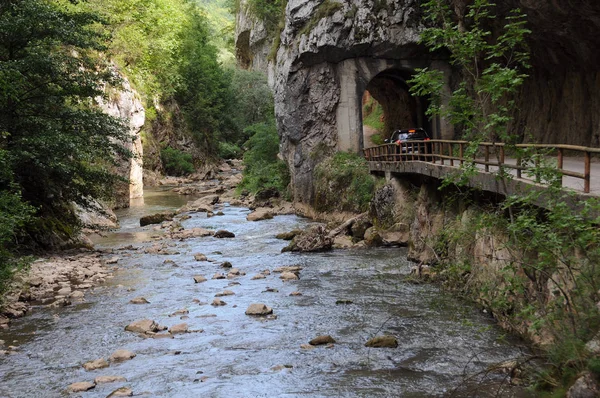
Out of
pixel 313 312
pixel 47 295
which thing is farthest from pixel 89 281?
pixel 313 312

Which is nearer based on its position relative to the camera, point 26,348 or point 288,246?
point 26,348

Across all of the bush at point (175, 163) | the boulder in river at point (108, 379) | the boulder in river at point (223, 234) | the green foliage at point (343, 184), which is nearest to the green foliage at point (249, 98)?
the bush at point (175, 163)

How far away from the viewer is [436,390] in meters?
8.95

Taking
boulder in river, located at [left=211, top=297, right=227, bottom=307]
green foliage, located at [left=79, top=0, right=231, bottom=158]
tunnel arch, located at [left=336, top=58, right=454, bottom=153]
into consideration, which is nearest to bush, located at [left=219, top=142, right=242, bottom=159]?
green foliage, located at [left=79, top=0, right=231, bottom=158]

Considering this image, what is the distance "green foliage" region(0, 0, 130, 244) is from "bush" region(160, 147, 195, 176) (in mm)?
35620

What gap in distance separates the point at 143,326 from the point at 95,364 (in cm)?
215

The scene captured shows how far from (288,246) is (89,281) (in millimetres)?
7135

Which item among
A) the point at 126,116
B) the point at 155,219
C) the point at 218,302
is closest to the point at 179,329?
the point at 218,302

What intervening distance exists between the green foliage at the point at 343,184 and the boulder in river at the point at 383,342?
16.5 meters

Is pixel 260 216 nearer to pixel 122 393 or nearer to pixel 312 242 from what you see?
pixel 312 242

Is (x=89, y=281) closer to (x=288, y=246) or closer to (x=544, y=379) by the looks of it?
(x=288, y=246)

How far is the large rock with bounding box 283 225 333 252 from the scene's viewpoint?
21422mm

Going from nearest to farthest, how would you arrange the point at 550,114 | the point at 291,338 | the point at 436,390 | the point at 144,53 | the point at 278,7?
the point at 436,390 < the point at 291,338 < the point at 550,114 < the point at 144,53 < the point at 278,7

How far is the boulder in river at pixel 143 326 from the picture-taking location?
12383 millimetres
